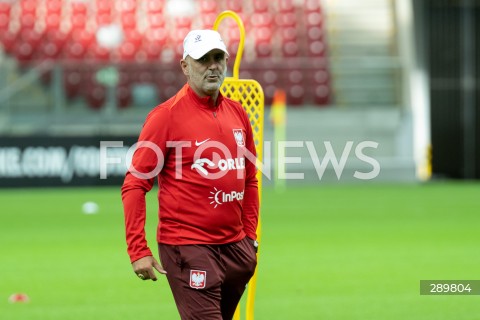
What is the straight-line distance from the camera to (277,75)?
25.1 metres

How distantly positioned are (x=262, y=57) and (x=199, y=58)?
2268cm

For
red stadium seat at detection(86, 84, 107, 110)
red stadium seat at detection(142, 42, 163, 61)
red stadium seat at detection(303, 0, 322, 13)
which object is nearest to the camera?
red stadium seat at detection(86, 84, 107, 110)

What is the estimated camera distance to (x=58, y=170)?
24.0 meters

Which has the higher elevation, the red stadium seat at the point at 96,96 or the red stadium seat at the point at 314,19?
the red stadium seat at the point at 314,19

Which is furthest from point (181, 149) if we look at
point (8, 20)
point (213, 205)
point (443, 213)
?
point (8, 20)

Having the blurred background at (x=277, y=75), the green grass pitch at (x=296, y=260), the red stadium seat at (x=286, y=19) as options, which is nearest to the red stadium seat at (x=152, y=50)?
the blurred background at (x=277, y=75)

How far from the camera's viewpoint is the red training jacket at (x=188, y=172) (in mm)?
5316

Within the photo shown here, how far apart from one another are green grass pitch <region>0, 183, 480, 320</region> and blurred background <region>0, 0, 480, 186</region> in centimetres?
321

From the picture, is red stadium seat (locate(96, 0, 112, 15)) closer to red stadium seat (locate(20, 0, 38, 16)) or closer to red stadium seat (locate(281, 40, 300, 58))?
red stadium seat (locate(20, 0, 38, 16))

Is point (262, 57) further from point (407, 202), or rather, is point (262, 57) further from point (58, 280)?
point (58, 280)

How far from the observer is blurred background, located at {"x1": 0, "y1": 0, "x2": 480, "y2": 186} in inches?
944

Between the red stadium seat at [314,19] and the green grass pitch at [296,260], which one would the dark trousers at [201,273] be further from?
the red stadium seat at [314,19]

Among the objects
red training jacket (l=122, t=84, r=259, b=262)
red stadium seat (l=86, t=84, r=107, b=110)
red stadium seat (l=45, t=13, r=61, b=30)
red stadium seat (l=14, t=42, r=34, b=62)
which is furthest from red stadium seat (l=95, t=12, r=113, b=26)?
red training jacket (l=122, t=84, r=259, b=262)

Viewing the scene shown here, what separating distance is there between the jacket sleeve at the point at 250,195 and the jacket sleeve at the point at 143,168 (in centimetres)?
61
